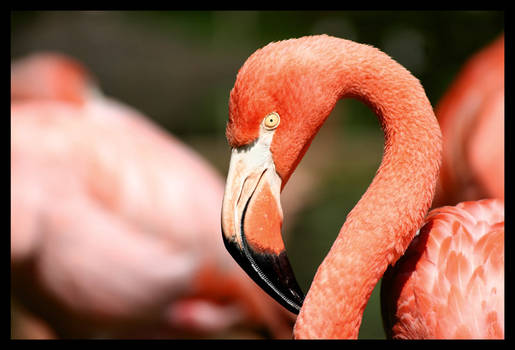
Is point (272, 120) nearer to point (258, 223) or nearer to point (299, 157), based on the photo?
point (299, 157)

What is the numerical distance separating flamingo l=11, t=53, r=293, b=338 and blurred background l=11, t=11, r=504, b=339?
3.10m

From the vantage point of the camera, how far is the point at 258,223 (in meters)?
1.51

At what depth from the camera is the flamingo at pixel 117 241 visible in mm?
3014

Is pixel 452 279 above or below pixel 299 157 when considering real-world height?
below

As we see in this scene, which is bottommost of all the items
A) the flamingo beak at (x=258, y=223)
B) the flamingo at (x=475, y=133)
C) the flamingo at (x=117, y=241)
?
the flamingo at (x=117, y=241)

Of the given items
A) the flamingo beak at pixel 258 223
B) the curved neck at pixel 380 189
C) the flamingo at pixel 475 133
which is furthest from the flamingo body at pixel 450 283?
the flamingo at pixel 475 133

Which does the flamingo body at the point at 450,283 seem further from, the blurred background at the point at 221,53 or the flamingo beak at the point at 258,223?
the blurred background at the point at 221,53

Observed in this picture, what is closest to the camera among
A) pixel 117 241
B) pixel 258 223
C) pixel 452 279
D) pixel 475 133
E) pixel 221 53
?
pixel 258 223

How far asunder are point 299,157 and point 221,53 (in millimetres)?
6075

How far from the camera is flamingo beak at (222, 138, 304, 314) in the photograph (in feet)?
4.91

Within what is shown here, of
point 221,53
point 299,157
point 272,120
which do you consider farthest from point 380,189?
point 221,53

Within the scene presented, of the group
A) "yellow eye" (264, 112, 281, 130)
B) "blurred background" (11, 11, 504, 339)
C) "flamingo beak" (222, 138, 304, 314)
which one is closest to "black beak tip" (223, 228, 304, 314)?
"flamingo beak" (222, 138, 304, 314)

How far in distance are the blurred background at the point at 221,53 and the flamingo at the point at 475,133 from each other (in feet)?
8.80

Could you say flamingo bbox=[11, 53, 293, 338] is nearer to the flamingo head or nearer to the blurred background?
the flamingo head
